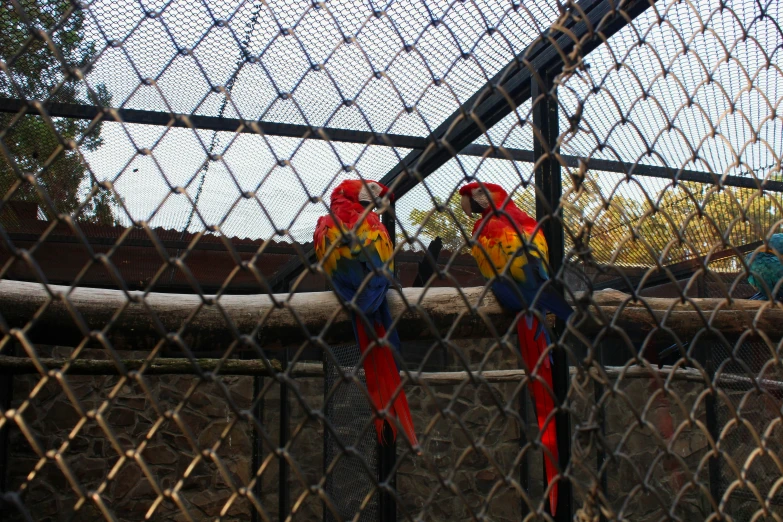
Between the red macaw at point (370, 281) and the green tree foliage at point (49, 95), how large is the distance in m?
0.75

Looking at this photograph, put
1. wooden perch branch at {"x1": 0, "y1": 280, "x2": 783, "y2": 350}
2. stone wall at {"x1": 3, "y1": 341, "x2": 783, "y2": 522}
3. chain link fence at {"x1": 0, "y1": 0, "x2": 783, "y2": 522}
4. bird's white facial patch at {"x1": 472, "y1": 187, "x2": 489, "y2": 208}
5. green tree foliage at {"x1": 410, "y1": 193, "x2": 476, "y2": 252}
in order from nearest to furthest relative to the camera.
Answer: chain link fence at {"x1": 0, "y1": 0, "x2": 783, "y2": 522} < wooden perch branch at {"x1": 0, "y1": 280, "x2": 783, "y2": 350} < bird's white facial patch at {"x1": 472, "y1": 187, "x2": 489, "y2": 208} < green tree foliage at {"x1": 410, "y1": 193, "x2": 476, "y2": 252} < stone wall at {"x1": 3, "y1": 341, "x2": 783, "y2": 522}

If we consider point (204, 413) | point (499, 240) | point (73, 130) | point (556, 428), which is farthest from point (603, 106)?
point (204, 413)

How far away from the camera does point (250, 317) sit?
1407 mm

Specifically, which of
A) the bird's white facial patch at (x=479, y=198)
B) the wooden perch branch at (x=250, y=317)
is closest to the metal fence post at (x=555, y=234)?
the wooden perch branch at (x=250, y=317)

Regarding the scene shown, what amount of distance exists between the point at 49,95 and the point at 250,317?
2.25 feet

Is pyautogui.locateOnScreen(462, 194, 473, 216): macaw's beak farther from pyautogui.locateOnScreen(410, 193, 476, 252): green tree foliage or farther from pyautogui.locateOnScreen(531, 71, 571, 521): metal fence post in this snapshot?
pyautogui.locateOnScreen(531, 71, 571, 521): metal fence post

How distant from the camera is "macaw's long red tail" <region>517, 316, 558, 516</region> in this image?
1.27m

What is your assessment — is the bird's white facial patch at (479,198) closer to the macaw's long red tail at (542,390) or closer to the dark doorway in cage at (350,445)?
the macaw's long red tail at (542,390)

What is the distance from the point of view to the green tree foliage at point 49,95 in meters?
1.77

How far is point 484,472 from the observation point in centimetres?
456

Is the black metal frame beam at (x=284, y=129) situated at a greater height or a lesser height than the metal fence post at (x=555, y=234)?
greater

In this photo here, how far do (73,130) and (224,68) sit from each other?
105 cm

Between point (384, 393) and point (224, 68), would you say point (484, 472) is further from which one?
point (224, 68)

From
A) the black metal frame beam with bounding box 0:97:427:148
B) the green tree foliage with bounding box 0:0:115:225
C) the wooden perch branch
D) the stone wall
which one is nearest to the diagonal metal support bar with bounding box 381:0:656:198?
the black metal frame beam with bounding box 0:97:427:148
